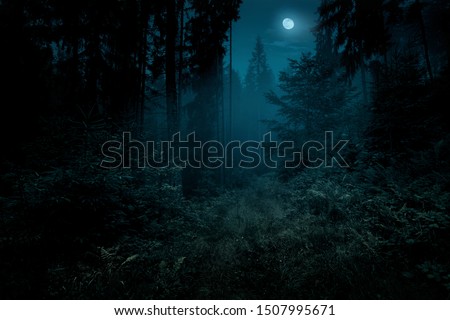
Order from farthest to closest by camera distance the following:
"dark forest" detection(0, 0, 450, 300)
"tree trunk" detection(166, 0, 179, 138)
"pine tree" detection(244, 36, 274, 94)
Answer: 1. "pine tree" detection(244, 36, 274, 94)
2. "tree trunk" detection(166, 0, 179, 138)
3. "dark forest" detection(0, 0, 450, 300)

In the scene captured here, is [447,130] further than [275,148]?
No

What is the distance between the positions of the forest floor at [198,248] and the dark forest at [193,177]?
1.2 inches

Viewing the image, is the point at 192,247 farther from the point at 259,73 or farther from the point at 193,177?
the point at 259,73

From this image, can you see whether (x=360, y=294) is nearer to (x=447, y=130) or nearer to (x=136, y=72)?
(x=447, y=130)

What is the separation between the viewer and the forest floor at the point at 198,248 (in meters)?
3.80

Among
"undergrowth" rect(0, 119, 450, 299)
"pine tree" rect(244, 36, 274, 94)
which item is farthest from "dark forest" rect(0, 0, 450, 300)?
"pine tree" rect(244, 36, 274, 94)

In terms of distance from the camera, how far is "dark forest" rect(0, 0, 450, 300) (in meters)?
4.08

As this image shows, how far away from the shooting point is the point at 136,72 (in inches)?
543

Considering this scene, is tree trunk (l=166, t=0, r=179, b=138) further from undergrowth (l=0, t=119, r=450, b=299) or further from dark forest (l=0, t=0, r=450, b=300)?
undergrowth (l=0, t=119, r=450, b=299)

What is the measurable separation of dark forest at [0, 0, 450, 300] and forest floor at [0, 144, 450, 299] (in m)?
0.03

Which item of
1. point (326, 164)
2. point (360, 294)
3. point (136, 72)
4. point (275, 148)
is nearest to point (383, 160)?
point (326, 164)

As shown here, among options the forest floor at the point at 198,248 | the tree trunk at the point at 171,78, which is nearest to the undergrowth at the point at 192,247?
the forest floor at the point at 198,248

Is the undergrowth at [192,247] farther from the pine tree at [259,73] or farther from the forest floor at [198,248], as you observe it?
the pine tree at [259,73]

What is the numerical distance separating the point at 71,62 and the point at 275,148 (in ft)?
39.8
